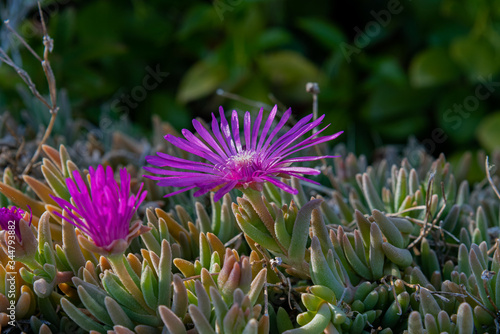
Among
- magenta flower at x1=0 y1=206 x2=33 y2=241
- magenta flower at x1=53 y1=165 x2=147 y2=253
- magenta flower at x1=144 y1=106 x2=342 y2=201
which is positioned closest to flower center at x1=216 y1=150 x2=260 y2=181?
magenta flower at x1=144 y1=106 x2=342 y2=201

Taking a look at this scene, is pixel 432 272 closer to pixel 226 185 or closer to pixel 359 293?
pixel 359 293

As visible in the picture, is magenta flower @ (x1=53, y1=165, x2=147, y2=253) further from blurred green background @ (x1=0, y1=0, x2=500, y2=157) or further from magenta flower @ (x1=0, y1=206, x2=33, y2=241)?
blurred green background @ (x1=0, y1=0, x2=500, y2=157)

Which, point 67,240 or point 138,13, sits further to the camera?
point 138,13

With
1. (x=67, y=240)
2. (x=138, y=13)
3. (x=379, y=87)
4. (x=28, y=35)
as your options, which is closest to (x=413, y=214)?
(x=67, y=240)

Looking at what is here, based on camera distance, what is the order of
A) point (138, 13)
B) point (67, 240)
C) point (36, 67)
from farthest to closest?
point (138, 13), point (36, 67), point (67, 240)

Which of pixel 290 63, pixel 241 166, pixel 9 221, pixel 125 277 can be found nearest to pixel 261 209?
pixel 241 166

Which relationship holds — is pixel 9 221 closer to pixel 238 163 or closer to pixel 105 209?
pixel 105 209

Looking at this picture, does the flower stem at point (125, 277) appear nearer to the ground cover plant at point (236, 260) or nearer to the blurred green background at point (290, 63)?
the ground cover plant at point (236, 260)
